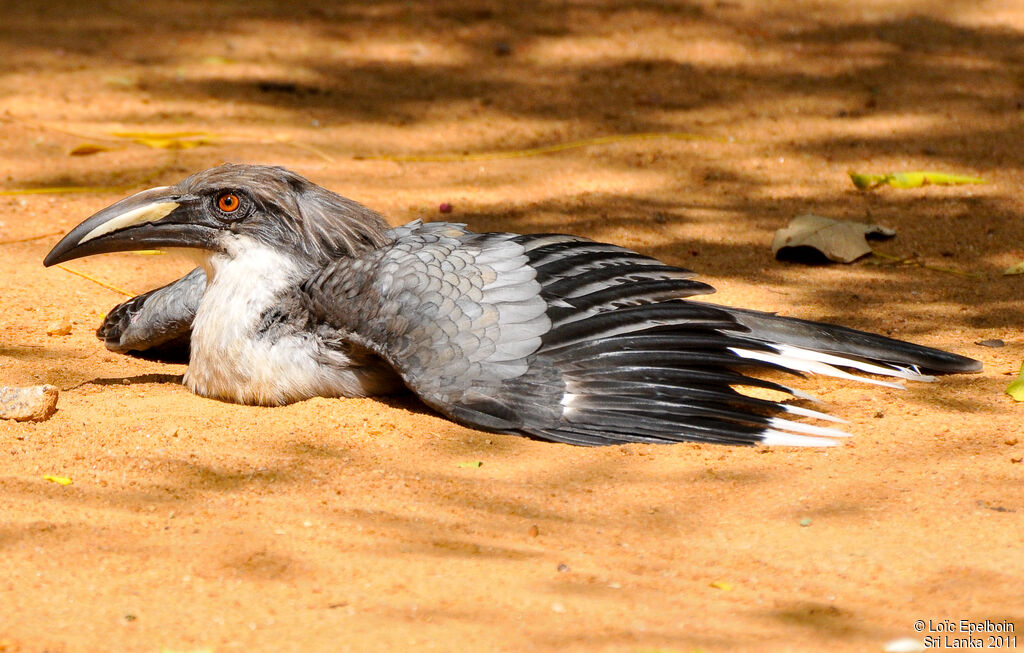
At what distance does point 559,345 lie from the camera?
386 cm

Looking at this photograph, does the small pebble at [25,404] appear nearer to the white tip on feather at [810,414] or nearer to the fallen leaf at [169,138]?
the white tip on feather at [810,414]

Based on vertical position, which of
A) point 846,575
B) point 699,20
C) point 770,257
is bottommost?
point 846,575

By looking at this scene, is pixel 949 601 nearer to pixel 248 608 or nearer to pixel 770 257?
pixel 248 608

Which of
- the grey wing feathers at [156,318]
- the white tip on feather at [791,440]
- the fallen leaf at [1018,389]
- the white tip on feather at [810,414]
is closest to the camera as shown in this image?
the white tip on feather at [791,440]

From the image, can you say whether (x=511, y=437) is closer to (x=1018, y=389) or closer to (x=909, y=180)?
(x=1018, y=389)

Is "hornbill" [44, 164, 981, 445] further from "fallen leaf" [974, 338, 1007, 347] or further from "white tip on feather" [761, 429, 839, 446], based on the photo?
"fallen leaf" [974, 338, 1007, 347]

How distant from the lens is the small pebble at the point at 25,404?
3.66 meters

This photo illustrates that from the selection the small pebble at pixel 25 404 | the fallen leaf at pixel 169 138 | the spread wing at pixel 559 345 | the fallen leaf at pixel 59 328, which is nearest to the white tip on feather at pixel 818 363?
the spread wing at pixel 559 345

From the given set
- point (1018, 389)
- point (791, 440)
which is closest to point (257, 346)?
point (791, 440)

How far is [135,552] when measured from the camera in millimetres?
2883

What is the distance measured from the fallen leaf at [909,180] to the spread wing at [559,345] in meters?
2.50

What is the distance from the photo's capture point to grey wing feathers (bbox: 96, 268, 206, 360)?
4.43 meters

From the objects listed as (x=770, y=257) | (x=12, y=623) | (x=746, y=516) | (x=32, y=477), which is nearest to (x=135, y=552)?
(x=12, y=623)

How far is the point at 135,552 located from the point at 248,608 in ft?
1.41
